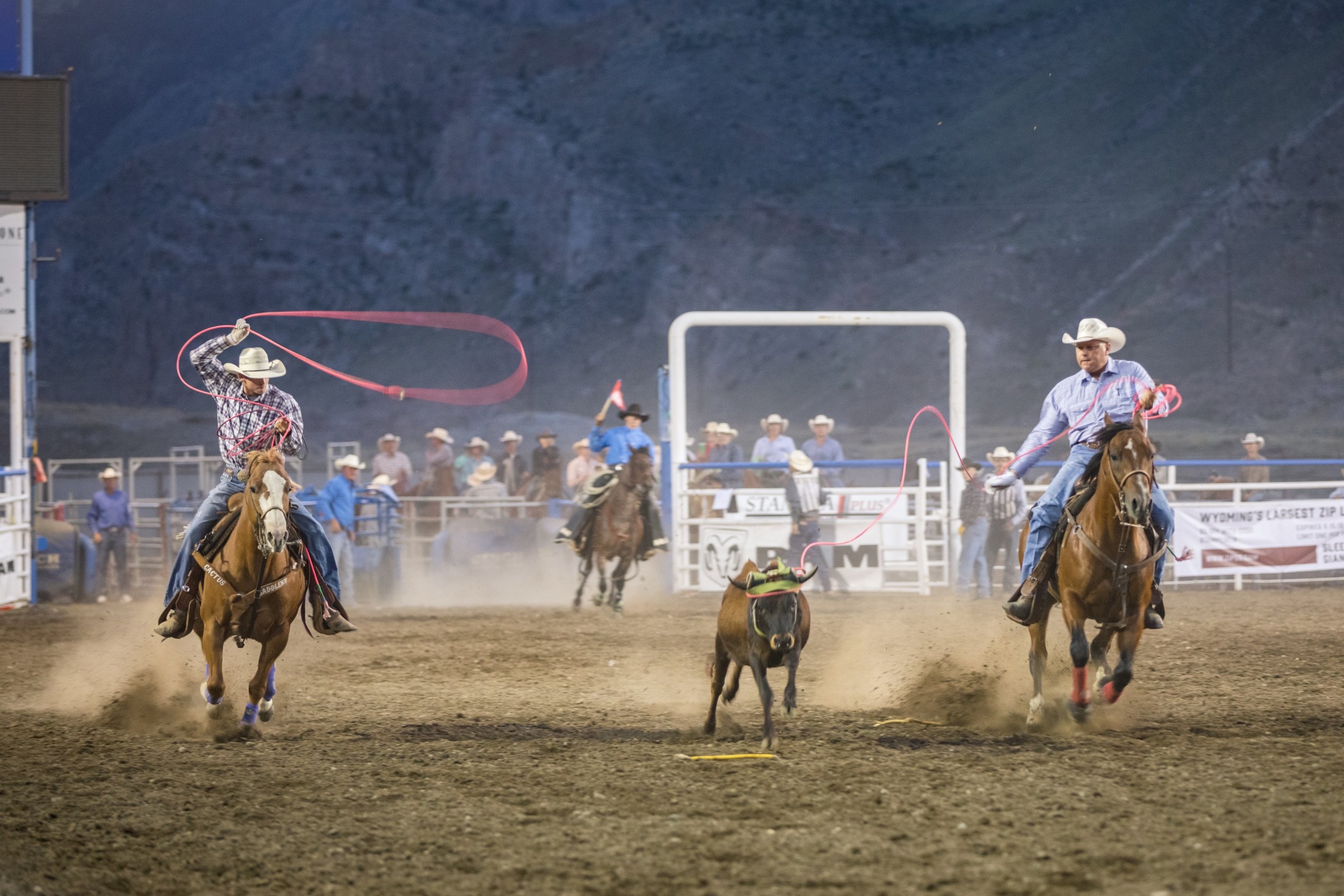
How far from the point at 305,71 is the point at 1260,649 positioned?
5913cm

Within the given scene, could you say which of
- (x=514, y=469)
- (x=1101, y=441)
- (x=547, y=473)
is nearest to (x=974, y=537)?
(x=547, y=473)

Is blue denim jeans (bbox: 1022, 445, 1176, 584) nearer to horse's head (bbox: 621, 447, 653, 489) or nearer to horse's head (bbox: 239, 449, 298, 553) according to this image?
horse's head (bbox: 239, 449, 298, 553)

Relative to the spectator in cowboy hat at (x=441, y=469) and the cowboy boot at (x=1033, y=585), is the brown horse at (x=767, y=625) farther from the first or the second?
the spectator in cowboy hat at (x=441, y=469)

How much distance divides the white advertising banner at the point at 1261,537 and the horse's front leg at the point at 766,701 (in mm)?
9891

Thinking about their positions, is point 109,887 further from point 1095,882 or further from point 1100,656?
point 1100,656

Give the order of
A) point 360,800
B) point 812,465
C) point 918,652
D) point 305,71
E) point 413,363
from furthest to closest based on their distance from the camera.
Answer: point 305,71 < point 413,363 < point 812,465 < point 918,652 < point 360,800

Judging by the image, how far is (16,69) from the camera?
562 inches

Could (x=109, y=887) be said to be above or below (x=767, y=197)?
below

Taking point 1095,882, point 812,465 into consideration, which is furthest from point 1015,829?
point 812,465

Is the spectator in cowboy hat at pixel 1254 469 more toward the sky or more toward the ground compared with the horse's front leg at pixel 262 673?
more toward the sky

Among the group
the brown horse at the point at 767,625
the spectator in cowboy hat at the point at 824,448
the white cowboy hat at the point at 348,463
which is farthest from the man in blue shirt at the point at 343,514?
the brown horse at the point at 767,625

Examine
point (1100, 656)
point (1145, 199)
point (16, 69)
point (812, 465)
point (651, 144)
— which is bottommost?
point (1100, 656)

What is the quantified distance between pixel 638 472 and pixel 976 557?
397 centimetres

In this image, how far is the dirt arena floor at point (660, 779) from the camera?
447 cm
